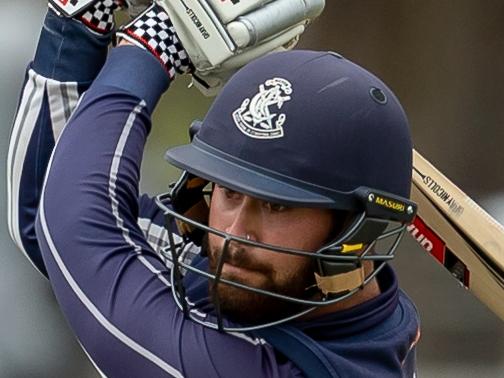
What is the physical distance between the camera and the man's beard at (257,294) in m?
1.14

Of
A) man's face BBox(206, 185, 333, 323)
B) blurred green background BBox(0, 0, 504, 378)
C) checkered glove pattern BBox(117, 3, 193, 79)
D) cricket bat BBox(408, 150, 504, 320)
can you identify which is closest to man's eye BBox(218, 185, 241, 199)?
man's face BBox(206, 185, 333, 323)

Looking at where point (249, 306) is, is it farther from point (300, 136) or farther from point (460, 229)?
point (460, 229)

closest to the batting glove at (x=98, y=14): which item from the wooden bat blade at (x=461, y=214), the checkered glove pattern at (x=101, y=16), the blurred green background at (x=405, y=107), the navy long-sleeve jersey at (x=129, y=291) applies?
the checkered glove pattern at (x=101, y=16)

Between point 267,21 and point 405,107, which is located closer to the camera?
point 267,21

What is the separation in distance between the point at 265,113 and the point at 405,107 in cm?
165

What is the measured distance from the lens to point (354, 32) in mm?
2662

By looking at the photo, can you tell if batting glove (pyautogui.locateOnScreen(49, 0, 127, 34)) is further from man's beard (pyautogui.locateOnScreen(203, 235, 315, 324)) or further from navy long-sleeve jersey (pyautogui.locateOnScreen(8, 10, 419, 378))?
man's beard (pyautogui.locateOnScreen(203, 235, 315, 324))

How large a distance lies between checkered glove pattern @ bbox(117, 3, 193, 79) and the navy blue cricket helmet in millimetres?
166

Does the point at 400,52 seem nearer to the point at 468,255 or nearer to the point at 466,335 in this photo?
the point at 466,335

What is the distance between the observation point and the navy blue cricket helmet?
114 cm

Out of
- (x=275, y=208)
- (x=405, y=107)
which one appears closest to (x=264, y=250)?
(x=275, y=208)

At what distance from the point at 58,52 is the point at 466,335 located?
6.17 ft

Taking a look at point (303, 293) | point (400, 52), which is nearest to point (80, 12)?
point (303, 293)

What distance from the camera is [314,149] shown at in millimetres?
1146
